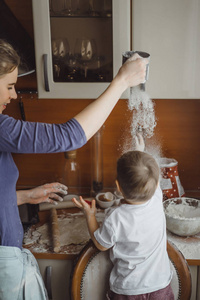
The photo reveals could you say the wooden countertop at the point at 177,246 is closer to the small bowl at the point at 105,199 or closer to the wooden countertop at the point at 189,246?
the wooden countertop at the point at 189,246

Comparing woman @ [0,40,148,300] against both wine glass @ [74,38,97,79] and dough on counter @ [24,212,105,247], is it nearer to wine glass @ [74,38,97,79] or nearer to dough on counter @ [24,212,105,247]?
dough on counter @ [24,212,105,247]

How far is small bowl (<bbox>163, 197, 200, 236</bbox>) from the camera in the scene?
1.51 m

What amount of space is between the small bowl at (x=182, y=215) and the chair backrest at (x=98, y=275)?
17 cm

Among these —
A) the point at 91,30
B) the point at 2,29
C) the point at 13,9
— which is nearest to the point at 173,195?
the point at 91,30

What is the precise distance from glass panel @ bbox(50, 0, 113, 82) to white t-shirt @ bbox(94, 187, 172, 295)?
0.61 m

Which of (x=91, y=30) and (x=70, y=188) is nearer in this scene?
(x=91, y=30)

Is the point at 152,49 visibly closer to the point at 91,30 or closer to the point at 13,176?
the point at 91,30

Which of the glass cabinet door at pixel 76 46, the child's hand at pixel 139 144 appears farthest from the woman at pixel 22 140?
the child's hand at pixel 139 144

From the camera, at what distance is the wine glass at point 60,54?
1.52 metres

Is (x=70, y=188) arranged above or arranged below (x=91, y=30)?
below

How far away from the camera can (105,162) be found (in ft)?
6.78

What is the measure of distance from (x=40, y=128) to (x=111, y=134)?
3.11 ft

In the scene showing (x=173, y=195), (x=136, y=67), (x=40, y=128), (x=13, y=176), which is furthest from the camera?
(x=173, y=195)

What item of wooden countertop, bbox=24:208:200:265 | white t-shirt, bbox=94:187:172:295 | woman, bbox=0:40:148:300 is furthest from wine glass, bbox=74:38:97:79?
wooden countertop, bbox=24:208:200:265
